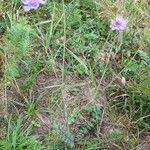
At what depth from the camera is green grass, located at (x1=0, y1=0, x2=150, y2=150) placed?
2.10 metres

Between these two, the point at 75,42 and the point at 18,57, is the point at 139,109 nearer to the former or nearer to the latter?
the point at 75,42

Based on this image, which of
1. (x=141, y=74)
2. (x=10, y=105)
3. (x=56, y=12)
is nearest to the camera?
(x=10, y=105)

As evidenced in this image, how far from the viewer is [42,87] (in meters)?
2.24

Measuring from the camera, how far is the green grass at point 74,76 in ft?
6.89

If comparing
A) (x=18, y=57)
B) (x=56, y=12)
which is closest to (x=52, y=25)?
(x=56, y=12)

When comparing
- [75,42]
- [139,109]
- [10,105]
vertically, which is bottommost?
[139,109]

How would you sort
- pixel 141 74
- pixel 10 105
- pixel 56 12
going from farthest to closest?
pixel 56 12 < pixel 141 74 < pixel 10 105

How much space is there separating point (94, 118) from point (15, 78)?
0.44 m

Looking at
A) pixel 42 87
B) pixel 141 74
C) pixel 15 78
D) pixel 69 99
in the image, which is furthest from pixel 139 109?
pixel 15 78

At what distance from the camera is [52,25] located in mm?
2410

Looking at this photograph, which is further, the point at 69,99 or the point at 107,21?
the point at 107,21

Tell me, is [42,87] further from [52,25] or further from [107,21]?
[107,21]

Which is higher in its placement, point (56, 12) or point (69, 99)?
point (56, 12)

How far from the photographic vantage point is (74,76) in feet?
7.59
